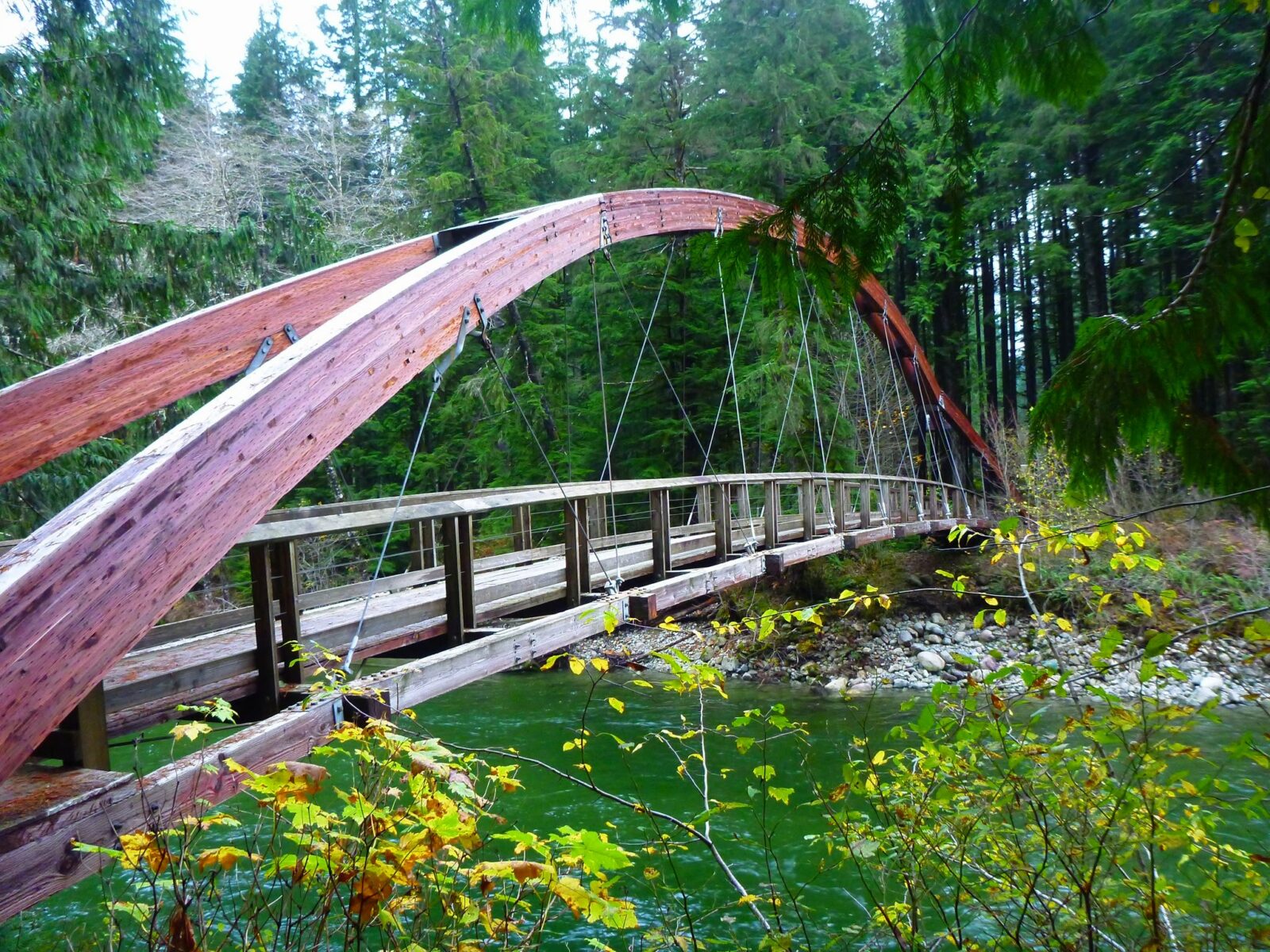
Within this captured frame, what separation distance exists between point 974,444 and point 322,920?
53.7ft

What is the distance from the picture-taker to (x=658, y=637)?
1134 centimetres

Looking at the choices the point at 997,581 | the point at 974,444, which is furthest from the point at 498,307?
the point at 974,444

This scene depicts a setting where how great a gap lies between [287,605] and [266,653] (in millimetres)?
182

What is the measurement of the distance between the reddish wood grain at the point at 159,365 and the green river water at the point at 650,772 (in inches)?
53.4

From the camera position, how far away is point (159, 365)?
2697 millimetres

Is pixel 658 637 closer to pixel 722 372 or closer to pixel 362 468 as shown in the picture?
pixel 722 372

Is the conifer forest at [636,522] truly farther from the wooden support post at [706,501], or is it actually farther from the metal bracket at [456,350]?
the wooden support post at [706,501]

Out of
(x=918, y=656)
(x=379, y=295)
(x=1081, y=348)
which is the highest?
(x=379, y=295)

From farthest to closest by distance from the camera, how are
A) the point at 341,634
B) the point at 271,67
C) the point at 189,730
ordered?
1. the point at 271,67
2. the point at 341,634
3. the point at 189,730

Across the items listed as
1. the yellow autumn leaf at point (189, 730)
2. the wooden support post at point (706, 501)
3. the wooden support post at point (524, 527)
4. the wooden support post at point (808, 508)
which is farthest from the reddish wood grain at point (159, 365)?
the wooden support post at point (808, 508)

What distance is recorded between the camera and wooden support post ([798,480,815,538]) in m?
8.62

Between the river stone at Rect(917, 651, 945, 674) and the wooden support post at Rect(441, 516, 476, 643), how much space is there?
8.39 meters

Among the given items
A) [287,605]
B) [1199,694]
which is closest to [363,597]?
[287,605]

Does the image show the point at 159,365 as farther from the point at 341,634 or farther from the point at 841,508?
the point at 841,508
